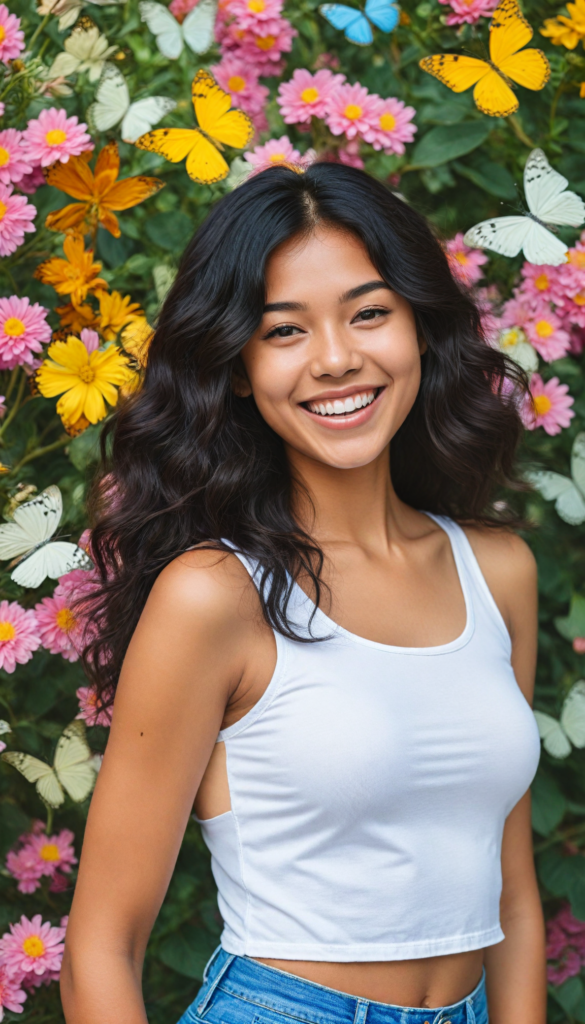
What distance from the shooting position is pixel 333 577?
143 centimetres

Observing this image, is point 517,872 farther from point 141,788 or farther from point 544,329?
point 544,329

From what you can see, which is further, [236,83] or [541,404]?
[541,404]

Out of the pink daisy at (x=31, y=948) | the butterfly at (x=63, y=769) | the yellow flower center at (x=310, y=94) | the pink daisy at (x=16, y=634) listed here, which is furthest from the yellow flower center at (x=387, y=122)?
the pink daisy at (x=31, y=948)

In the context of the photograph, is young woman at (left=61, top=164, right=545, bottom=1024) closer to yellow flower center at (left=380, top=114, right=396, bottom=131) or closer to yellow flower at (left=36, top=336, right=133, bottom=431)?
yellow flower at (left=36, top=336, right=133, bottom=431)

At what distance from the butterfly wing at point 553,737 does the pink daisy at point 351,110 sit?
105cm

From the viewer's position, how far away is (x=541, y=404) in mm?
1734

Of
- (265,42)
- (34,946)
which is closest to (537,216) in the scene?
(265,42)

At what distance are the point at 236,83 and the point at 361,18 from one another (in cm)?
23

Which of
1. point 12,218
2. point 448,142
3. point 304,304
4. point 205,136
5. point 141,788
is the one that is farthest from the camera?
point 448,142

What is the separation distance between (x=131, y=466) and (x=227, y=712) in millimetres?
391

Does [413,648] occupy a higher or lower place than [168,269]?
lower

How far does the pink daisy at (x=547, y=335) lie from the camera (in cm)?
168

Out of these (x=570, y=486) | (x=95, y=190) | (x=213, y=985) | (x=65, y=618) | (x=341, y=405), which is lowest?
(x=213, y=985)

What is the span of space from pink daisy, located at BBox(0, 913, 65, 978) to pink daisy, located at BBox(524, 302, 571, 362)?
1227 mm
